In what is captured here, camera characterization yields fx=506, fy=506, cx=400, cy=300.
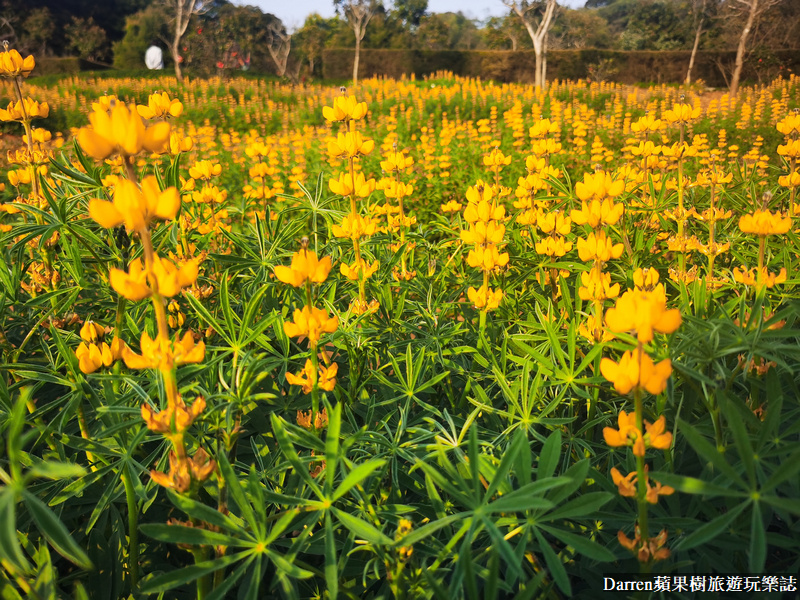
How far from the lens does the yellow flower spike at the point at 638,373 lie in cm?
72

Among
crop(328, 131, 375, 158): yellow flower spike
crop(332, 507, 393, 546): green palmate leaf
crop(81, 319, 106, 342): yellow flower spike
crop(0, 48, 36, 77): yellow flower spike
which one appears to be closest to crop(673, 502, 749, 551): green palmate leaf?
crop(332, 507, 393, 546): green palmate leaf

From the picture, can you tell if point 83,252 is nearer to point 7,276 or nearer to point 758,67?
point 7,276

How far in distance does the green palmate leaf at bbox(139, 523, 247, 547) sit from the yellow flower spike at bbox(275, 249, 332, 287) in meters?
0.44

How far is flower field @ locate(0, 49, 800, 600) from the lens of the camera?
0.73m

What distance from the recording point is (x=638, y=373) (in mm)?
732

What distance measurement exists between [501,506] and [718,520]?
0.33 meters

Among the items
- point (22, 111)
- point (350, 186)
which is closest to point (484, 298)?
point (350, 186)

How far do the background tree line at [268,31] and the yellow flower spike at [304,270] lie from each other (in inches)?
1062

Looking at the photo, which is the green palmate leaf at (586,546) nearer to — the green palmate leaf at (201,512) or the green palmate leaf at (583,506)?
the green palmate leaf at (583,506)

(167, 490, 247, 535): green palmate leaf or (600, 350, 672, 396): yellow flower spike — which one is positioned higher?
(600, 350, 672, 396): yellow flower spike

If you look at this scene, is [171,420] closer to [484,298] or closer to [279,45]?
[484,298]

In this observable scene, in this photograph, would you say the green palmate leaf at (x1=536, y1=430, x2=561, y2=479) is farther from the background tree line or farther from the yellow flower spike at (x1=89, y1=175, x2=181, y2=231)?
the background tree line

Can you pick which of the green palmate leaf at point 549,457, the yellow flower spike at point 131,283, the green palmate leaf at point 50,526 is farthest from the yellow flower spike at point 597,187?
the green palmate leaf at point 50,526

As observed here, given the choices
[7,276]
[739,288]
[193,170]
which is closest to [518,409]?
[739,288]
